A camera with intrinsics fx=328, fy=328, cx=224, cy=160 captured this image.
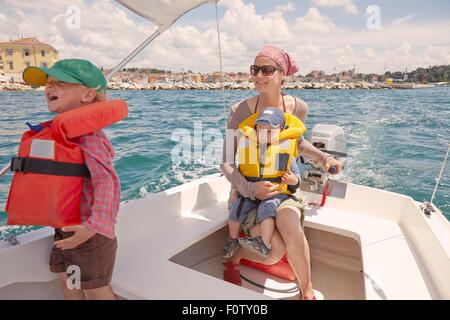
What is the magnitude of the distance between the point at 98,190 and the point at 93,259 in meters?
0.30

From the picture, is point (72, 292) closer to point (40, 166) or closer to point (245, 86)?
point (40, 166)

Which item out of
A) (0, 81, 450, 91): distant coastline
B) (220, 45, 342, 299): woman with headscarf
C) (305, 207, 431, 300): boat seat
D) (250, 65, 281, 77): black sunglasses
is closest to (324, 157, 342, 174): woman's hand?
(220, 45, 342, 299): woman with headscarf

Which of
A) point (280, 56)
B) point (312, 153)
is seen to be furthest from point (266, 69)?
point (312, 153)

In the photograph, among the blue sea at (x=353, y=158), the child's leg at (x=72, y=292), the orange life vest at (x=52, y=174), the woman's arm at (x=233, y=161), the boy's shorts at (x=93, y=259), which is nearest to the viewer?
the orange life vest at (x=52, y=174)

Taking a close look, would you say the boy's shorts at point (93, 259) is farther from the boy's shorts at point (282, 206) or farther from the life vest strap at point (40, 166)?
the boy's shorts at point (282, 206)

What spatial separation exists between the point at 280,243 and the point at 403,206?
93 centimetres

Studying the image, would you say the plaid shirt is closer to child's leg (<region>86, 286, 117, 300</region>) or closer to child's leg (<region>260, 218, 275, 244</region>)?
child's leg (<region>86, 286, 117, 300</region>)

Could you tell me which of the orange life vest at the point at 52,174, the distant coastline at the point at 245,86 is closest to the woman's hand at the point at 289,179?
the orange life vest at the point at 52,174

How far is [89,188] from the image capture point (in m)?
1.20

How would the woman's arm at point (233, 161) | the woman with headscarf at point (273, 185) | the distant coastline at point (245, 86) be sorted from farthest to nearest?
the distant coastline at point (245, 86) → the woman's arm at point (233, 161) → the woman with headscarf at point (273, 185)

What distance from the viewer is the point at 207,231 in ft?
6.47

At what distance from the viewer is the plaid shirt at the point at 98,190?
1.11 m

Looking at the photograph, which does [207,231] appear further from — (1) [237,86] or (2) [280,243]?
(1) [237,86]
